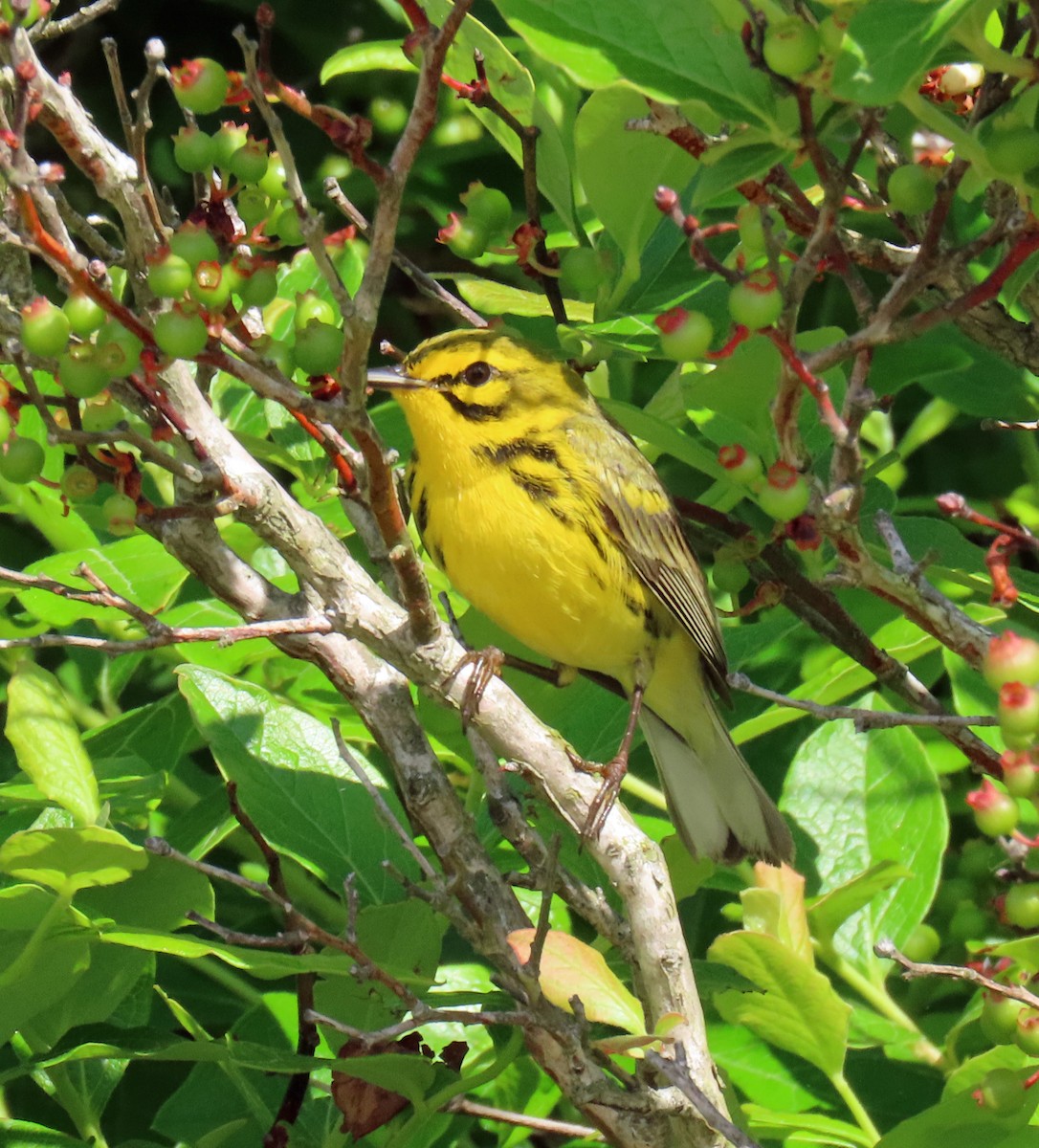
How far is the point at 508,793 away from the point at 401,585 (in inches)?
22.2

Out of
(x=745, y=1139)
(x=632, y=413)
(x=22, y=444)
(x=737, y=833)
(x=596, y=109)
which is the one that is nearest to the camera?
(x=745, y=1139)

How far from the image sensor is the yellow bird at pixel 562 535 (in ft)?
9.89

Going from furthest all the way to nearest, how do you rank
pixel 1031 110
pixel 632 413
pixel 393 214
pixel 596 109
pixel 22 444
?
pixel 632 413, pixel 596 109, pixel 22 444, pixel 1031 110, pixel 393 214

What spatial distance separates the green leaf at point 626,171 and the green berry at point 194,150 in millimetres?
532

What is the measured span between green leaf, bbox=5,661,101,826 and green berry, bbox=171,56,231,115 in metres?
0.82

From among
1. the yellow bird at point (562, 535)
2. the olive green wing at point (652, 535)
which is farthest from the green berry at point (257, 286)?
the olive green wing at point (652, 535)

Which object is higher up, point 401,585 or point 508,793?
point 401,585

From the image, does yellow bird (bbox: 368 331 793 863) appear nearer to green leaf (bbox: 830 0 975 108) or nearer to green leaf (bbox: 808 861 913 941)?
green leaf (bbox: 808 861 913 941)

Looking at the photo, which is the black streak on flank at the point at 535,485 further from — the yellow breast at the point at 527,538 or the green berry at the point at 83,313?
the green berry at the point at 83,313

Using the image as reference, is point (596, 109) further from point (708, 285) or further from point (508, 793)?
point (508, 793)

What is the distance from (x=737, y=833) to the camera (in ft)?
9.50

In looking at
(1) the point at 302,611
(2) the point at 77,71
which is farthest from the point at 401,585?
(2) the point at 77,71

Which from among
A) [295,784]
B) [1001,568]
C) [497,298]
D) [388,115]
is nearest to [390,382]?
[497,298]

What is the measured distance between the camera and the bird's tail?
2723 millimetres
